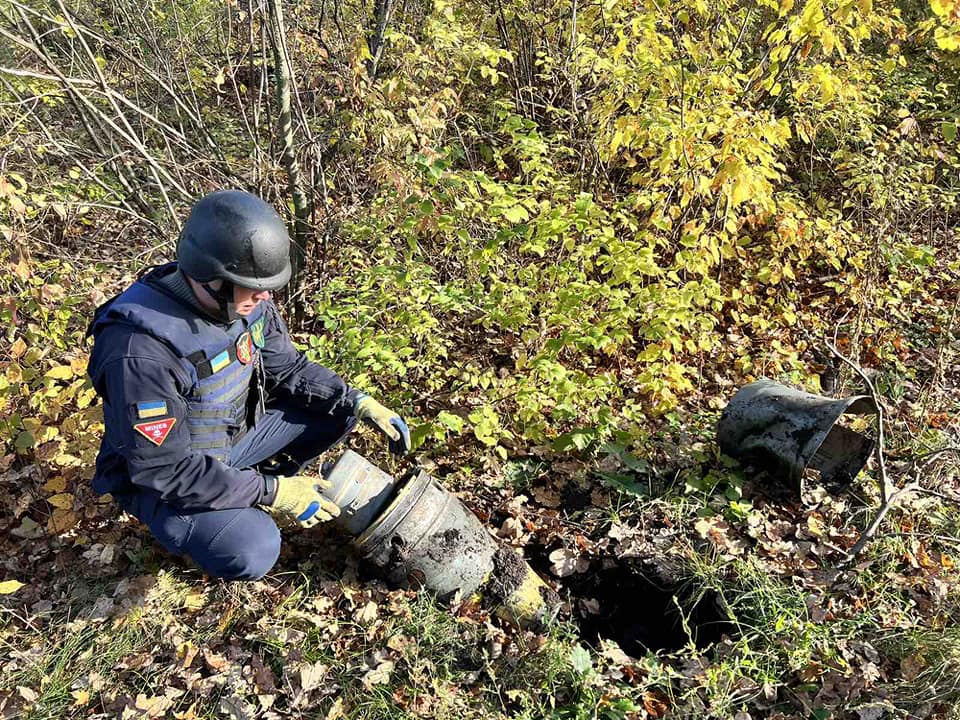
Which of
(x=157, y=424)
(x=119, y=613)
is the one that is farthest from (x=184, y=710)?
(x=157, y=424)

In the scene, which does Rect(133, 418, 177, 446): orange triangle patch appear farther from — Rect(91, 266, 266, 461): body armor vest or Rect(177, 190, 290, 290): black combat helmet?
Rect(177, 190, 290, 290): black combat helmet

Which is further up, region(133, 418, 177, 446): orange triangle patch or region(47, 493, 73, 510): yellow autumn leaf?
region(133, 418, 177, 446): orange triangle patch

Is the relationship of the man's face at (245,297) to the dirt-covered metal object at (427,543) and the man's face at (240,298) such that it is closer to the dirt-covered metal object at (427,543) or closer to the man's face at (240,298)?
the man's face at (240,298)

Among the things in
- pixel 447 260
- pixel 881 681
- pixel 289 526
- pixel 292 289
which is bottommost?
pixel 289 526

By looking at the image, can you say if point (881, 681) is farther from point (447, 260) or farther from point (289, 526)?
point (447, 260)

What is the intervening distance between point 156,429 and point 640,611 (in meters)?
2.22

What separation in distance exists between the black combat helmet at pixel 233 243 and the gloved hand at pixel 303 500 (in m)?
0.80

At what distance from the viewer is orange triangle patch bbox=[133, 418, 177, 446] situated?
7.29 feet

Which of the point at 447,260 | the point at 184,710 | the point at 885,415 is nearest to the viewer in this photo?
the point at 184,710

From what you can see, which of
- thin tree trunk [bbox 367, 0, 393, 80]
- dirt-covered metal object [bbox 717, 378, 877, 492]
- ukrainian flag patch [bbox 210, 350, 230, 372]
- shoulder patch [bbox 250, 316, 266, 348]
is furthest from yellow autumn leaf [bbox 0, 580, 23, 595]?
thin tree trunk [bbox 367, 0, 393, 80]

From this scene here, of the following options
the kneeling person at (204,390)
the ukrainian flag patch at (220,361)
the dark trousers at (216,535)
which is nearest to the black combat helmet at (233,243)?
the kneeling person at (204,390)

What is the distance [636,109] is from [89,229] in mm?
4342

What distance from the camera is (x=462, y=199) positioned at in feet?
12.6

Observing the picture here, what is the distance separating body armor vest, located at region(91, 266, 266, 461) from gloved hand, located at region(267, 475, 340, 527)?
14.7 inches
